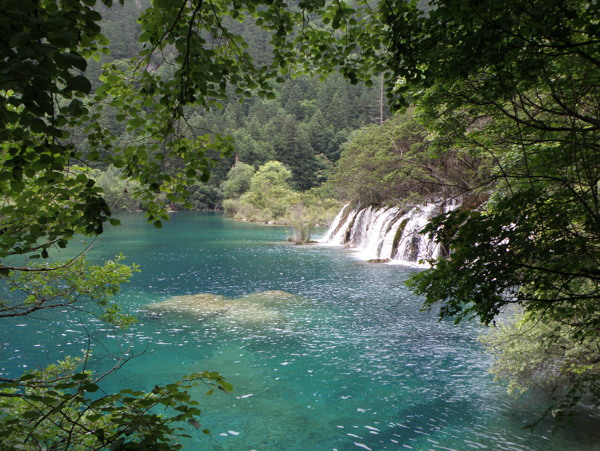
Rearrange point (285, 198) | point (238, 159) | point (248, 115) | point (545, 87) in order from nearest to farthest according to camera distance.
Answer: point (545, 87)
point (285, 198)
point (238, 159)
point (248, 115)

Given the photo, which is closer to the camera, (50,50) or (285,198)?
(50,50)

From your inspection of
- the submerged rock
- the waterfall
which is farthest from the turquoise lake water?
the waterfall

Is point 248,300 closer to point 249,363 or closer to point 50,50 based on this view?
point 249,363

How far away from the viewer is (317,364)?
10.8 m

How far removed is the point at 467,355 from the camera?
443 inches

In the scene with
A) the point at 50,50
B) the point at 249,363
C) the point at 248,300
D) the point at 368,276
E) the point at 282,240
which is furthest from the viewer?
the point at 282,240

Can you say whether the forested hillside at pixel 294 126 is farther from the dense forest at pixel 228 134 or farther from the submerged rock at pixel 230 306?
the dense forest at pixel 228 134

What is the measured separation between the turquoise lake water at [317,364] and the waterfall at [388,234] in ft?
17.0

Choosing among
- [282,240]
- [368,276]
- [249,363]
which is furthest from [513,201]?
[282,240]

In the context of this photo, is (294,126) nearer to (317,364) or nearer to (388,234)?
(388,234)

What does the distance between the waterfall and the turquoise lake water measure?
5187 mm

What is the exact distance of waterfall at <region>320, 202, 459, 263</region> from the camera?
24.8 m

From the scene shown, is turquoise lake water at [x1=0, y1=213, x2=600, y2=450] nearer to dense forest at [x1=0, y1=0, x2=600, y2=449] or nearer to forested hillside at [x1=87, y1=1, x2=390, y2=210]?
dense forest at [x1=0, y1=0, x2=600, y2=449]

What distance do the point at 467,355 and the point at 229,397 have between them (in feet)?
20.6
